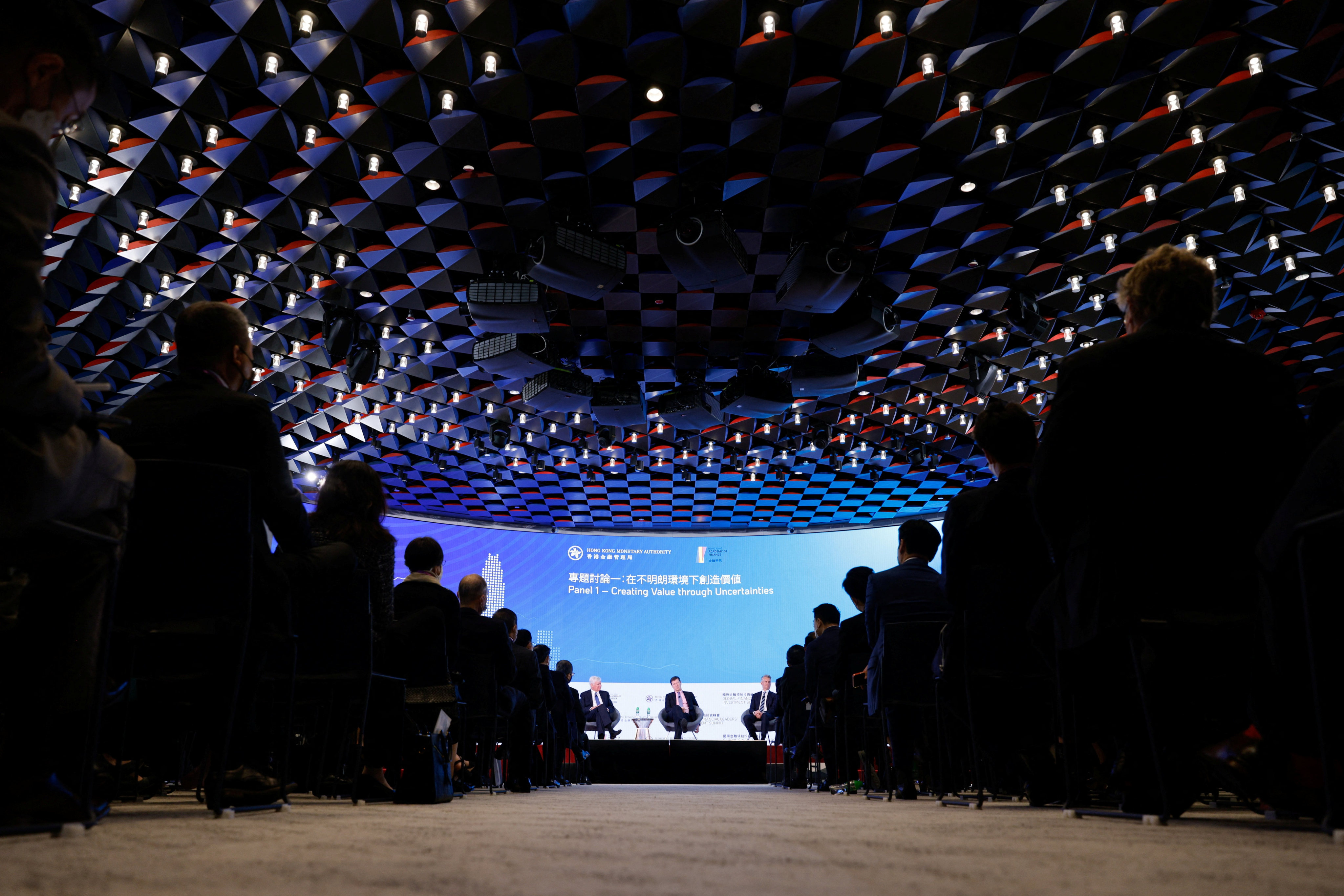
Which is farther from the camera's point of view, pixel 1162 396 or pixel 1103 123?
pixel 1103 123

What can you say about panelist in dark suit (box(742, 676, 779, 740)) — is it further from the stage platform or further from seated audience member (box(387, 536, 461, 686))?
seated audience member (box(387, 536, 461, 686))

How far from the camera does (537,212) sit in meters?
7.07

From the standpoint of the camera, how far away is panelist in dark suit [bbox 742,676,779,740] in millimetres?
12062

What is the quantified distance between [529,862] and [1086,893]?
0.70m

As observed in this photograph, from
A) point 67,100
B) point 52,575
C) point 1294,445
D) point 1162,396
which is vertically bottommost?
point 52,575

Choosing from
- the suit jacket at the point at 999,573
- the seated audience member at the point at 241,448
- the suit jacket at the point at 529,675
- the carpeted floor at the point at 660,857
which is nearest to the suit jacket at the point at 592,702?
the suit jacket at the point at 529,675

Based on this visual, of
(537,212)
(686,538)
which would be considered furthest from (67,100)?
(686,538)

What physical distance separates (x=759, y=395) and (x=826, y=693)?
4.26 m

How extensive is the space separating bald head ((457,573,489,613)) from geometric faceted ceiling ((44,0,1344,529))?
2873mm

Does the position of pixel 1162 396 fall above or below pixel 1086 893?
above

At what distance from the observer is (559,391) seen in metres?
9.43

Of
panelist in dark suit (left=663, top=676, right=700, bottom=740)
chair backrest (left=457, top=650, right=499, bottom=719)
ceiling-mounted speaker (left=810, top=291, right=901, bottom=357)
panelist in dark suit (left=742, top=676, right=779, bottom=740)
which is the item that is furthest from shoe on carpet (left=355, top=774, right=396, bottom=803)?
panelist in dark suit (left=663, top=676, right=700, bottom=740)

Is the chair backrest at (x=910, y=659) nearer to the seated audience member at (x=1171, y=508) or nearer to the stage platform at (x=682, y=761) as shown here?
the seated audience member at (x=1171, y=508)

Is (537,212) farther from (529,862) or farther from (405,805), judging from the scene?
(529,862)
